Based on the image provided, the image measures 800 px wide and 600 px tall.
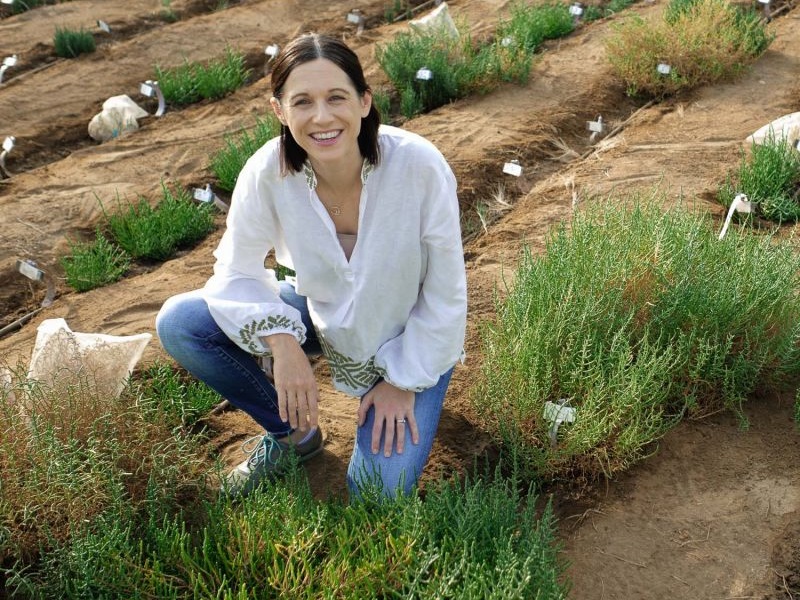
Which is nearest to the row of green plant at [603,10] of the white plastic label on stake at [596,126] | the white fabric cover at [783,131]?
the white plastic label on stake at [596,126]

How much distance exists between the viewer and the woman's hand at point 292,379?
2656 mm

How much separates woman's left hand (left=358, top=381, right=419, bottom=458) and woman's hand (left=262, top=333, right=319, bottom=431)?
0.63 ft

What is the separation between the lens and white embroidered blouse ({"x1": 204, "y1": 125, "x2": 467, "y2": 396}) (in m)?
2.63

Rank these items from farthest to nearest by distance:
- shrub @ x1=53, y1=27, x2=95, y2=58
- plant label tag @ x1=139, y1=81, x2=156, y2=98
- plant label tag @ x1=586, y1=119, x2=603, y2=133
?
shrub @ x1=53, y1=27, x2=95, y2=58
plant label tag @ x1=139, y1=81, x2=156, y2=98
plant label tag @ x1=586, y1=119, x2=603, y2=133

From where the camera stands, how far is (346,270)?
2703 millimetres

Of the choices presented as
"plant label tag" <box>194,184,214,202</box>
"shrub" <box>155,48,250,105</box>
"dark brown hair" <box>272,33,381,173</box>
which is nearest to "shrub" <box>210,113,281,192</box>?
"plant label tag" <box>194,184,214,202</box>

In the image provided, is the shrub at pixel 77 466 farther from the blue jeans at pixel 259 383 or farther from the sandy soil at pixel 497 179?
the sandy soil at pixel 497 179

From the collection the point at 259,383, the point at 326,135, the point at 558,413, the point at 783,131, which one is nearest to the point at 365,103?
the point at 326,135

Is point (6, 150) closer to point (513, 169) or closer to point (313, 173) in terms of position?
point (513, 169)

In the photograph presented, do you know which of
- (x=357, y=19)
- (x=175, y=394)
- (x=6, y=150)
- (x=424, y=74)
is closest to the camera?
(x=175, y=394)

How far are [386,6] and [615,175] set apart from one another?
3750 mm

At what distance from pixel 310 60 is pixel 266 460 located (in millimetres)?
1303

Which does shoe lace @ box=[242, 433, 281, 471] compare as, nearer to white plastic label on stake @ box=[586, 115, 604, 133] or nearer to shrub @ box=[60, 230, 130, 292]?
shrub @ box=[60, 230, 130, 292]

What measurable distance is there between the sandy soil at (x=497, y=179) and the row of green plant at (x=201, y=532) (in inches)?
14.7
